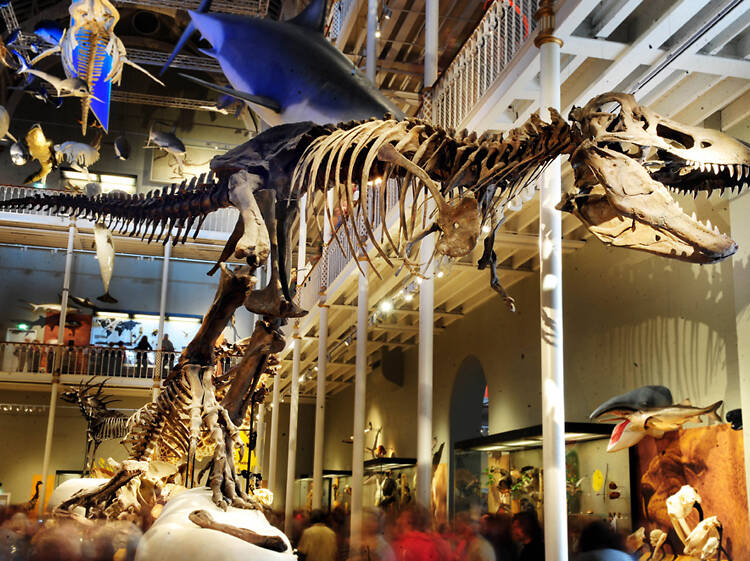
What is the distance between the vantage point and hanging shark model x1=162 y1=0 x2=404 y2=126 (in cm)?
833

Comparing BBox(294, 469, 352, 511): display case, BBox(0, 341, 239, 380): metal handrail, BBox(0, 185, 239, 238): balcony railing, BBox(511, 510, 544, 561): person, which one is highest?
BBox(0, 185, 239, 238): balcony railing

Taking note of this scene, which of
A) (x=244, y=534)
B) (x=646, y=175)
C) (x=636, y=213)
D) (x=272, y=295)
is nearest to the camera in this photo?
(x=244, y=534)

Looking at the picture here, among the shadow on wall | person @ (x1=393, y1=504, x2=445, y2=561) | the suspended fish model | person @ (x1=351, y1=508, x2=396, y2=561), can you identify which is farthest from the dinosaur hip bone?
the suspended fish model

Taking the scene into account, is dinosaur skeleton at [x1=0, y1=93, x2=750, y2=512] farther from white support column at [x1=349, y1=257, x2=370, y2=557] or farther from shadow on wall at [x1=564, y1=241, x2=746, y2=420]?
white support column at [x1=349, y1=257, x2=370, y2=557]

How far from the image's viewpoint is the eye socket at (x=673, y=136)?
4.17 metres

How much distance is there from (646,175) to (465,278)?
865 cm

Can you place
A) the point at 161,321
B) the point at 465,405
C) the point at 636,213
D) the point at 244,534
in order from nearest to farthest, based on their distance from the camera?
the point at 244,534
the point at 636,213
the point at 465,405
the point at 161,321

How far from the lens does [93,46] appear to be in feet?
36.0

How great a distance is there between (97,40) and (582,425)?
8.30 m

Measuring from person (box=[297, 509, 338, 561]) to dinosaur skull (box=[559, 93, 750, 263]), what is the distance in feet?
7.17

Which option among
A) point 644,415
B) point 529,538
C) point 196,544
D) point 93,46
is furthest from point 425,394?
point 93,46

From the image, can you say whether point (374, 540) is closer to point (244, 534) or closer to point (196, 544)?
point (244, 534)

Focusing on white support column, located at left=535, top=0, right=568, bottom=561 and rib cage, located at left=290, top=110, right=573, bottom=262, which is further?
white support column, located at left=535, top=0, right=568, bottom=561

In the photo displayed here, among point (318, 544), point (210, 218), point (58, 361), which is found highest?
point (210, 218)
